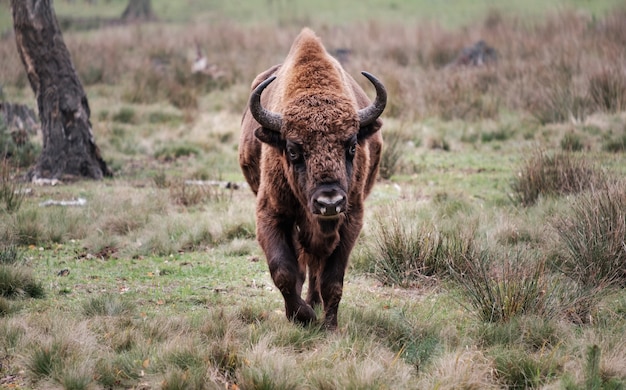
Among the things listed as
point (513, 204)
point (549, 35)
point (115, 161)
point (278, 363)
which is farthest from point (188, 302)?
point (549, 35)

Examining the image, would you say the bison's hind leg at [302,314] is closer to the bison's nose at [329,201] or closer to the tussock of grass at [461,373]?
the bison's nose at [329,201]

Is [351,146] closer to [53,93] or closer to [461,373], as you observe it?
[461,373]

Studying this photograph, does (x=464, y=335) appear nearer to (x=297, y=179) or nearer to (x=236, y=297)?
(x=297, y=179)

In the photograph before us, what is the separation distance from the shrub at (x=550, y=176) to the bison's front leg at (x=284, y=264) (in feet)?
15.3

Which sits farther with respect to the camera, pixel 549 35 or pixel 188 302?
pixel 549 35

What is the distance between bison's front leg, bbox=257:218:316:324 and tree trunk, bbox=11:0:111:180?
696cm

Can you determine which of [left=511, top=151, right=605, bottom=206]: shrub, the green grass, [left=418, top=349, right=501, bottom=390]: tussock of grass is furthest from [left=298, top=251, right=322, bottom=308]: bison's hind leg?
the green grass

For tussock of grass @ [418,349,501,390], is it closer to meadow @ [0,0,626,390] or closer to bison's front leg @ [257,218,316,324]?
meadow @ [0,0,626,390]

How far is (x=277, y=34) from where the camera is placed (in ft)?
84.9

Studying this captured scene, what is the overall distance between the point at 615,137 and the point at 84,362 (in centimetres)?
1042

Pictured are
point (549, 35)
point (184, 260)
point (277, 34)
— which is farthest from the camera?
point (277, 34)

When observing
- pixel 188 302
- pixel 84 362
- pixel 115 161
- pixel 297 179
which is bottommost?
pixel 115 161

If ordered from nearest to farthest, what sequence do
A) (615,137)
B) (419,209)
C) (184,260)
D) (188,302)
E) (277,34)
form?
1. (188,302)
2. (184,260)
3. (419,209)
4. (615,137)
5. (277,34)

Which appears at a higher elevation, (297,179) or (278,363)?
(297,179)
